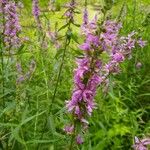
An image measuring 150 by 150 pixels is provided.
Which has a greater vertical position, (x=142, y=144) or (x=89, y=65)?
(x=89, y=65)

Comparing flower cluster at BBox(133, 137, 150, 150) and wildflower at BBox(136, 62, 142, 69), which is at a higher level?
flower cluster at BBox(133, 137, 150, 150)

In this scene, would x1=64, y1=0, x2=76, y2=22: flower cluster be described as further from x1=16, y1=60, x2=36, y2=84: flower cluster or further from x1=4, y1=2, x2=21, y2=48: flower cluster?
x1=16, y1=60, x2=36, y2=84: flower cluster

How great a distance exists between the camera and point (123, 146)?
3.57m

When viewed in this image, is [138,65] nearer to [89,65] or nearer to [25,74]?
[25,74]

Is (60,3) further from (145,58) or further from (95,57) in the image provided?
(95,57)

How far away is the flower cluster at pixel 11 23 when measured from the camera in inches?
126

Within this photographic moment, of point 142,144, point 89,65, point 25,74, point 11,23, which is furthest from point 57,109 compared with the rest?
point 89,65

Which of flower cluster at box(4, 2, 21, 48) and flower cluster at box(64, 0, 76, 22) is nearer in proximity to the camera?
flower cluster at box(64, 0, 76, 22)

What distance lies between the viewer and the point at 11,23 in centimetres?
329

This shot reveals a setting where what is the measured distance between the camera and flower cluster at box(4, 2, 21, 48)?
319cm

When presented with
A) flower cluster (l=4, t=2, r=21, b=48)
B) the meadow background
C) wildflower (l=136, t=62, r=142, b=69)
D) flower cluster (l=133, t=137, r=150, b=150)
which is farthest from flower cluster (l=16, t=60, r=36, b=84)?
wildflower (l=136, t=62, r=142, b=69)

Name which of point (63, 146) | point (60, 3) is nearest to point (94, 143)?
point (63, 146)

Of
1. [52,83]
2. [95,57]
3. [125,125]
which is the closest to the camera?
[95,57]

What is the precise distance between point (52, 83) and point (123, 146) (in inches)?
29.6
